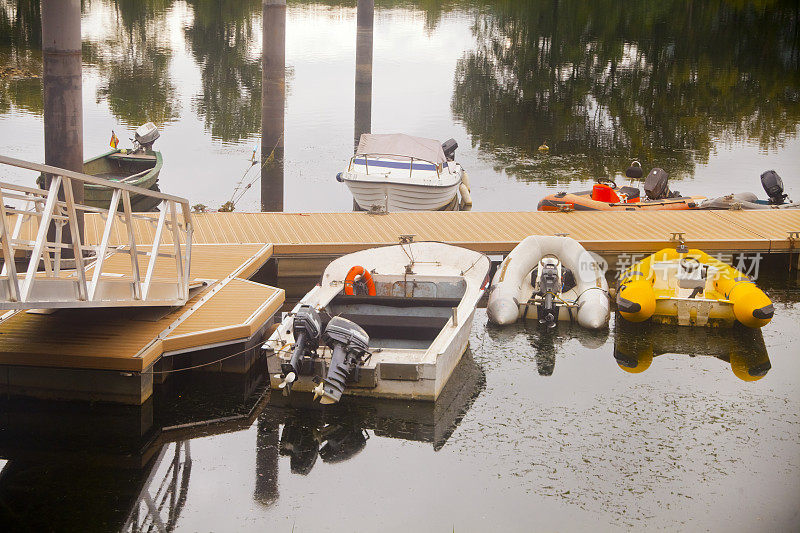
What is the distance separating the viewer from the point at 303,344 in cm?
1038

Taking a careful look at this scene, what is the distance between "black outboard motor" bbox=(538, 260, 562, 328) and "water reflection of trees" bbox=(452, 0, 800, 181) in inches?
472

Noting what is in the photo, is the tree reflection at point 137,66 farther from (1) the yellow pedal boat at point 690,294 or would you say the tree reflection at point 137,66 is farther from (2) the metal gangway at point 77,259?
(1) the yellow pedal boat at point 690,294

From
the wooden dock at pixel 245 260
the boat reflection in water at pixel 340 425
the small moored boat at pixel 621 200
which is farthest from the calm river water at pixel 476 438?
the small moored boat at pixel 621 200

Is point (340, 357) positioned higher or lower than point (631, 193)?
lower

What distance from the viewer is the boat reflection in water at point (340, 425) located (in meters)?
9.79

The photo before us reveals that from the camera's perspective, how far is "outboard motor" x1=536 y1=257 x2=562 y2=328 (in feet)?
42.5

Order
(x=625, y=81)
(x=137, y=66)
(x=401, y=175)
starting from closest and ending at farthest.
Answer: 1. (x=401, y=175)
2. (x=137, y=66)
3. (x=625, y=81)

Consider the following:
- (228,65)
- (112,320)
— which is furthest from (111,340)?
(228,65)

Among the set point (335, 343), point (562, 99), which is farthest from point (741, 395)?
point (562, 99)

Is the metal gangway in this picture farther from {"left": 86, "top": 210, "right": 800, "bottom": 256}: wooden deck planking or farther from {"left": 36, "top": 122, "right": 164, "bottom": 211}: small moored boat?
{"left": 36, "top": 122, "right": 164, "bottom": 211}: small moored boat

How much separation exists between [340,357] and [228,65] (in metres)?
30.4

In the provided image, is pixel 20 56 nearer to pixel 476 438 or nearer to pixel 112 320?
pixel 112 320

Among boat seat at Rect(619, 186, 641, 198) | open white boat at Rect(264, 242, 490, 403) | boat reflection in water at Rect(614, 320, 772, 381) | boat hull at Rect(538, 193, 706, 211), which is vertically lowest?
boat reflection in water at Rect(614, 320, 772, 381)

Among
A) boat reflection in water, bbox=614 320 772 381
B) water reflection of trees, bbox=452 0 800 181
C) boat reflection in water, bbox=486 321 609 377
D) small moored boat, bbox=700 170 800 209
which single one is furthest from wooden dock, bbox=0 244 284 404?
water reflection of trees, bbox=452 0 800 181
